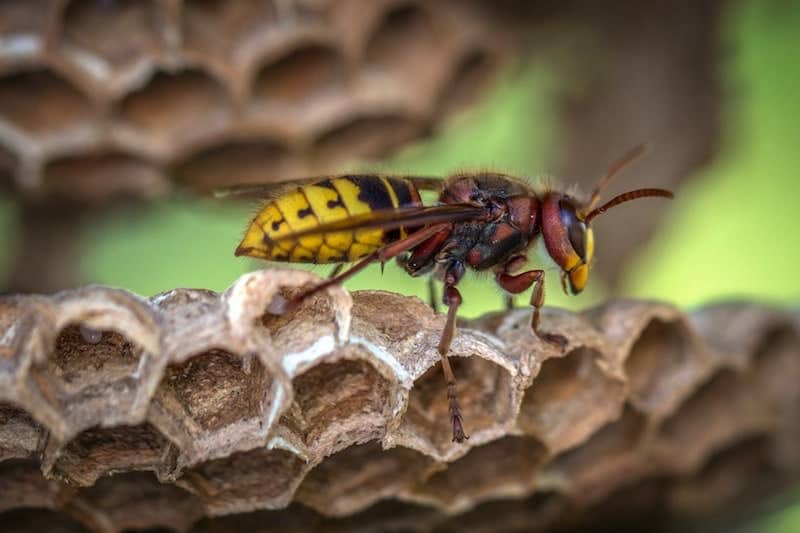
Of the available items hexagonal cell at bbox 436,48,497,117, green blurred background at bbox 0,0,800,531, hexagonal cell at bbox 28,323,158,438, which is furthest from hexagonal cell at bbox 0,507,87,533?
hexagonal cell at bbox 436,48,497,117

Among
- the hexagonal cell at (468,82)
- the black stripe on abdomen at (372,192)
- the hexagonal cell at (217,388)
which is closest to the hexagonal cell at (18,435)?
the hexagonal cell at (217,388)

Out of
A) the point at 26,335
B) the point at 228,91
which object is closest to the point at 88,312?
the point at 26,335

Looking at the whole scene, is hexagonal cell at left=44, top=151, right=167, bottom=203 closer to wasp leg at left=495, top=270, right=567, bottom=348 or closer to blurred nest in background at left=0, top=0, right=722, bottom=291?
blurred nest in background at left=0, top=0, right=722, bottom=291

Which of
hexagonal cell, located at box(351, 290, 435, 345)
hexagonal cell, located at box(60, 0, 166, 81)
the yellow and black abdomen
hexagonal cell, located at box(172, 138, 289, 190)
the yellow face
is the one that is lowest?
hexagonal cell, located at box(351, 290, 435, 345)

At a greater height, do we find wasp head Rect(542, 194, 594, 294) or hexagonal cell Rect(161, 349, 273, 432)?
wasp head Rect(542, 194, 594, 294)

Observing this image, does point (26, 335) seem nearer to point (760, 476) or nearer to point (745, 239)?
point (760, 476)

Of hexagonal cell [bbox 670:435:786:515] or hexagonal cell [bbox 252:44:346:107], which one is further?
hexagonal cell [bbox 252:44:346:107]

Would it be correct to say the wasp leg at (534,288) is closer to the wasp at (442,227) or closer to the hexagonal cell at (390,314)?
the wasp at (442,227)

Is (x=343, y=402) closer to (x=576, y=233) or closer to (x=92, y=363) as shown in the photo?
(x=92, y=363)
